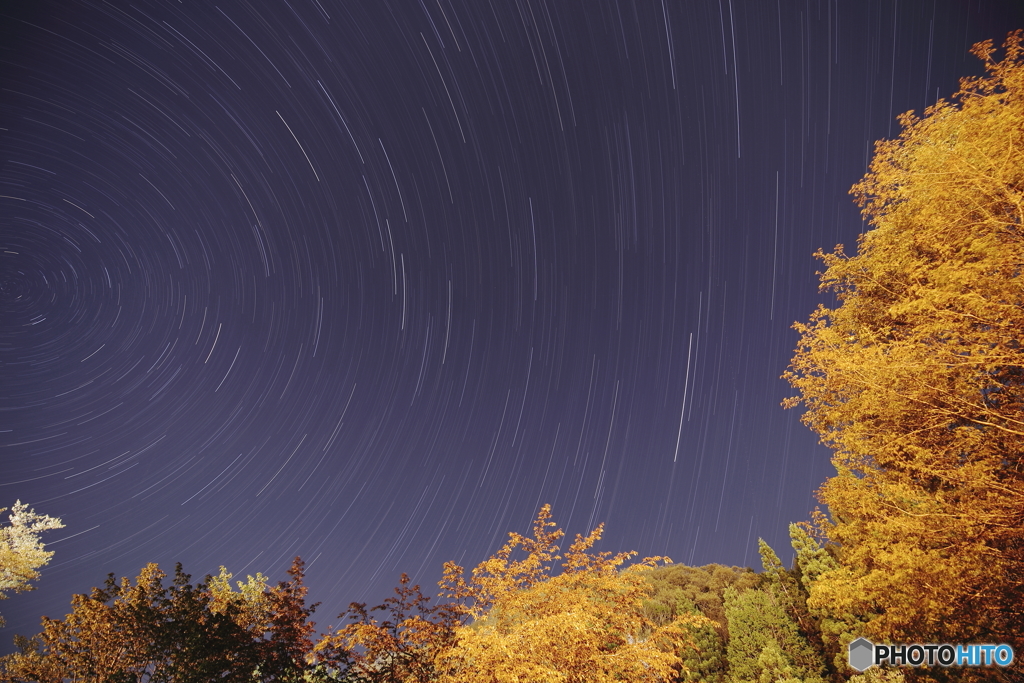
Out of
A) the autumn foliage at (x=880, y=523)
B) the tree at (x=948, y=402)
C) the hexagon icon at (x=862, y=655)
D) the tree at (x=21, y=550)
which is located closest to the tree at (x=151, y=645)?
the autumn foliage at (x=880, y=523)

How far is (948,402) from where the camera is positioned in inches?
184

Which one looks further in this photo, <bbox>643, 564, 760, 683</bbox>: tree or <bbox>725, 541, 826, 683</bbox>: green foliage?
<bbox>643, 564, 760, 683</bbox>: tree

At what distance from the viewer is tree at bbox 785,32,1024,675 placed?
13.6 feet

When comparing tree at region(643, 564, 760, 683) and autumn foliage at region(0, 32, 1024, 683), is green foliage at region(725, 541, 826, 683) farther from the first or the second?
autumn foliage at region(0, 32, 1024, 683)

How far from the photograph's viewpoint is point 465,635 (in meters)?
6.55

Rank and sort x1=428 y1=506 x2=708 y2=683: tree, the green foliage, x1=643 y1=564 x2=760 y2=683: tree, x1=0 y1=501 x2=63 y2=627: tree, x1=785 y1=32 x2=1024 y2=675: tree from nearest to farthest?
x1=785 y1=32 x2=1024 y2=675: tree → x1=428 y1=506 x2=708 y2=683: tree → x1=0 y1=501 x2=63 y2=627: tree → the green foliage → x1=643 y1=564 x2=760 y2=683: tree

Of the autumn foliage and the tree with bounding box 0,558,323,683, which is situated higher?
the autumn foliage

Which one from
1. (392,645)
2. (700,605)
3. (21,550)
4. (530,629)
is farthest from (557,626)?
(700,605)

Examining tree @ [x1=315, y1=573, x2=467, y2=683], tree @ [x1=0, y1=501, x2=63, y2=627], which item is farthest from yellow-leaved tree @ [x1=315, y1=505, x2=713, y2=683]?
tree @ [x1=0, y1=501, x2=63, y2=627]

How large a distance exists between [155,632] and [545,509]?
9.76m

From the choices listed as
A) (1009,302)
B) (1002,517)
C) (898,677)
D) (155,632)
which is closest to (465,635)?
(1002,517)

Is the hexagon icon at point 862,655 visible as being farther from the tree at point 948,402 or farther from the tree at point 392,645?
the tree at point 392,645

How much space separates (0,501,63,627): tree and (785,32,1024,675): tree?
20.2 metres

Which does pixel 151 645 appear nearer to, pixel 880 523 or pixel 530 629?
pixel 530 629
